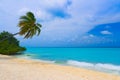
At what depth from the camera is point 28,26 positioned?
89.5ft

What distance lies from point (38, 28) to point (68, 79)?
62.0 ft

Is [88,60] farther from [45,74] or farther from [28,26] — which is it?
[45,74]

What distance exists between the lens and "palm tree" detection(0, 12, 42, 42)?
1065 inches

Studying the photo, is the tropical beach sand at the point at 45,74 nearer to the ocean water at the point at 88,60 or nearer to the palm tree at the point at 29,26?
the ocean water at the point at 88,60

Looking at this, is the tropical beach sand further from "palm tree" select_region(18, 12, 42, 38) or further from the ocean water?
"palm tree" select_region(18, 12, 42, 38)

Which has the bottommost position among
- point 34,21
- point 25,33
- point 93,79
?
point 93,79

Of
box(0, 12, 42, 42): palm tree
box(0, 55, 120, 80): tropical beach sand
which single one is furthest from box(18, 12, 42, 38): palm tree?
box(0, 55, 120, 80): tropical beach sand

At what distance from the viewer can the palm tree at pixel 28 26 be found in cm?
2705

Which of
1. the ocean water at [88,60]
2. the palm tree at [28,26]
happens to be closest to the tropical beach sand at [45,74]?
the ocean water at [88,60]

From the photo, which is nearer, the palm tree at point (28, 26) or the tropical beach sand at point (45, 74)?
the tropical beach sand at point (45, 74)

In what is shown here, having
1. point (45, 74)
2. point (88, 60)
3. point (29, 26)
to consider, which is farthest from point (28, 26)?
point (45, 74)

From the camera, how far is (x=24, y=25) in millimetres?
27031

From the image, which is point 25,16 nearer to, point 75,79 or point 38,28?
point 38,28

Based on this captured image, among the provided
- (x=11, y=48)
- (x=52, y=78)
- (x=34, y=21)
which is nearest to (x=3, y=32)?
(x=11, y=48)
